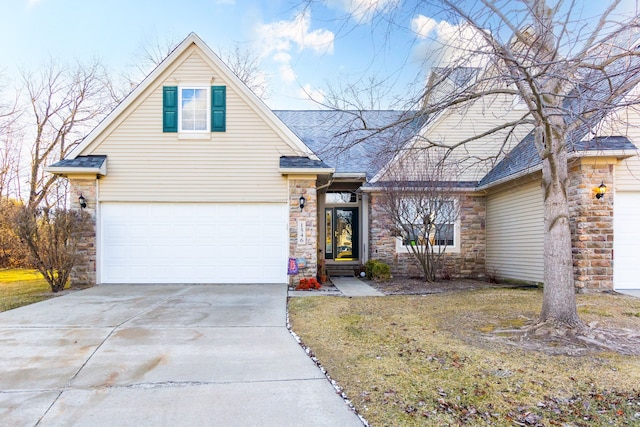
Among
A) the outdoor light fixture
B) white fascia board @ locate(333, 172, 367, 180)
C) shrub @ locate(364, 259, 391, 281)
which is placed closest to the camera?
the outdoor light fixture

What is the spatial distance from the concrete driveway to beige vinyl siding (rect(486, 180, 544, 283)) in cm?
721

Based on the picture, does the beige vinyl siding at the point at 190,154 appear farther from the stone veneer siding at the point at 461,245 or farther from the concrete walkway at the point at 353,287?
A: the stone veneer siding at the point at 461,245

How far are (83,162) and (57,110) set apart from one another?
14.7m

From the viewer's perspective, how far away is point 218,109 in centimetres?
1021

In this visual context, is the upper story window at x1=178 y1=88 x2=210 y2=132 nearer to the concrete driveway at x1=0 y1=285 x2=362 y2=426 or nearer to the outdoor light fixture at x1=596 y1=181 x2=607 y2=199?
the concrete driveway at x1=0 y1=285 x2=362 y2=426

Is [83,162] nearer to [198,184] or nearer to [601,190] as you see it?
[198,184]

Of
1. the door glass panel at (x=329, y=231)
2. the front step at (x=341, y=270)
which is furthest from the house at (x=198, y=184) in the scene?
the door glass panel at (x=329, y=231)

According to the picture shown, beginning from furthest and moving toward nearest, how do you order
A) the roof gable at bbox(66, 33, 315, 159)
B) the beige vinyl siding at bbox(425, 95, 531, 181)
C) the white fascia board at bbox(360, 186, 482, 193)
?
the beige vinyl siding at bbox(425, 95, 531, 181) < the white fascia board at bbox(360, 186, 482, 193) < the roof gable at bbox(66, 33, 315, 159)

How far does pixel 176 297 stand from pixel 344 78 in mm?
5675

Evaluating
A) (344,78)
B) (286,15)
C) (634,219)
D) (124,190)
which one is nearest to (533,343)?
(344,78)

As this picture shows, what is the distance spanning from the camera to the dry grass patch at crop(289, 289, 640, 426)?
10.5 feet

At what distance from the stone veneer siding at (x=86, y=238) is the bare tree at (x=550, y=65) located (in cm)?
852

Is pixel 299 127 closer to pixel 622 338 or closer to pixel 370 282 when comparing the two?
pixel 370 282

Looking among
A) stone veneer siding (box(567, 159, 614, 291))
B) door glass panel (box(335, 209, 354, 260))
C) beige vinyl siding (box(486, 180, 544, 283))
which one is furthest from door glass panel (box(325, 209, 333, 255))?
stone veneer siding (box(567, 159, 614, 291))
